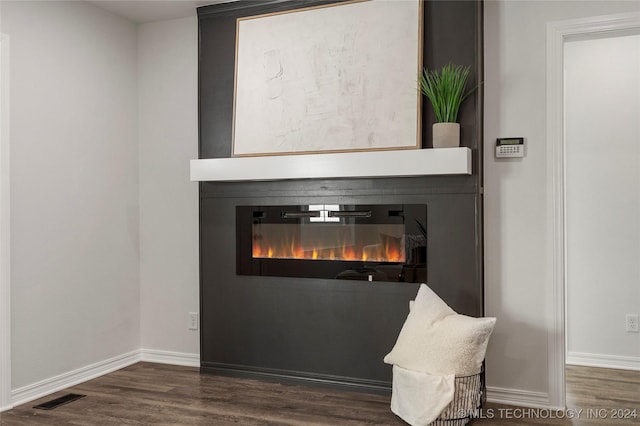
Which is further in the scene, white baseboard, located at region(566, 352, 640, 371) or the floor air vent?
white baseboard, located at region(566, 352, 640, 371)

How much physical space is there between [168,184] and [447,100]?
87.1 inches

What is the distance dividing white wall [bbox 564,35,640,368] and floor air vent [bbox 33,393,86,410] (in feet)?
11.6

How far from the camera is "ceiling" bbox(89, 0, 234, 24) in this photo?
4086 mm

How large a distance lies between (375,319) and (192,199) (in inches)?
65.4

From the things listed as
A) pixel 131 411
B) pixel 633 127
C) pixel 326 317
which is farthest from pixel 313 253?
pixel 633 127

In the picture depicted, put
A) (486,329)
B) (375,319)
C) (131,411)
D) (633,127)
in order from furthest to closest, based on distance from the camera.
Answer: (633,127), (375,319), (131,411), (486,329)

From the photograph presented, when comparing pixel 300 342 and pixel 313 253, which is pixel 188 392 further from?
pixel 313 253

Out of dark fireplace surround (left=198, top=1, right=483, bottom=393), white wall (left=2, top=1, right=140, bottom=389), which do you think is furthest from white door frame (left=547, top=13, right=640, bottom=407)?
white wall (left=2, top=1, right=140, bottom=389)

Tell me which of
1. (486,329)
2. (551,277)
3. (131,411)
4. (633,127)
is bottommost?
(131,411)

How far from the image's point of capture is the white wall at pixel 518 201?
3459mm

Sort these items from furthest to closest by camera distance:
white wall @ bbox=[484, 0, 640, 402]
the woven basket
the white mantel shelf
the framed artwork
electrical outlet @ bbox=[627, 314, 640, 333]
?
electrical outlet @ bbox=[627, 314, 640, 333], the framed artwork, white wall @ bbox=[484, 0, 640, 402], the white mantel shelf, the woven basket

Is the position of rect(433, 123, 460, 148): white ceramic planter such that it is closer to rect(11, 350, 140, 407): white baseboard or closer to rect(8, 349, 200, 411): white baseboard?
rect(8, 349, 200, 411): white baseboard

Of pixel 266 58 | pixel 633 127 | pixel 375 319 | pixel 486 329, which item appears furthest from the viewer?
pixel 633 127

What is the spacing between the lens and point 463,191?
11.4 ft
